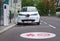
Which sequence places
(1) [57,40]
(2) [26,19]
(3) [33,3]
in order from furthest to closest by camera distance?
(3) [33,3] → (2) [26,19] → (1) [57,40]

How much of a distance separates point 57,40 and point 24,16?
10.9m

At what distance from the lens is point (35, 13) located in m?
21.9

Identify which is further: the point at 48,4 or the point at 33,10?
the point at 48,4

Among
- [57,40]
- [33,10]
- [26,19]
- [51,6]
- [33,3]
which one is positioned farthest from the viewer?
[33,3]

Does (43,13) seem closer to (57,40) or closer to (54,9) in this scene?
(54,9)

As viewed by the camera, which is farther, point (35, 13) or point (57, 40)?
point (35, 13)

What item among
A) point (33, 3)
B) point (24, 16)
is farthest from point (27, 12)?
point (33, 3)

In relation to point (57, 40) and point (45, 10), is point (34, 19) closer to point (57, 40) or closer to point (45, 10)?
point (57, 40)

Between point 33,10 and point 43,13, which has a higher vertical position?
point 33,10

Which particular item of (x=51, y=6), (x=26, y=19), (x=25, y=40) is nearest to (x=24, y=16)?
(x=26, y=19)

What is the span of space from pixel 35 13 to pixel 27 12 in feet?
2.71

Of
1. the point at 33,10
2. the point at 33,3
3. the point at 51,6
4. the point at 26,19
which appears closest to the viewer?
the point at 26,19

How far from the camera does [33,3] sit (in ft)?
290

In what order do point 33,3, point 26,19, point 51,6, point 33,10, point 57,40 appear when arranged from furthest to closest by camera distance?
1. point 33,3
2. point 51,6
3. point 33,10
4. point 26,19
5. point 57,40
